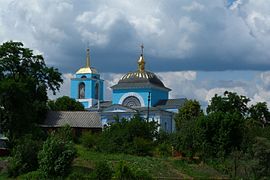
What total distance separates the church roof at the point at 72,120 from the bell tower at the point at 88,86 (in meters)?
37.1

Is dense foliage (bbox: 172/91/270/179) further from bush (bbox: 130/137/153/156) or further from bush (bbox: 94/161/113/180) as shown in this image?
bush (bbox: 94/161/113/180)

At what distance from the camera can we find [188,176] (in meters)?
46.0

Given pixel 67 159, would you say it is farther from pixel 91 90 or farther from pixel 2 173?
pixel 91 90

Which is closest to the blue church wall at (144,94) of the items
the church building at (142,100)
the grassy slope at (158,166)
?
the church building at (142,100)

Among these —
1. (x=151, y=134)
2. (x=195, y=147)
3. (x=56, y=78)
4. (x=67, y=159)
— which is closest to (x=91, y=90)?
(x=56, y=78)

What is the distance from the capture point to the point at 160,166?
48031mm

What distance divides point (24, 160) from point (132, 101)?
51964 millimetres

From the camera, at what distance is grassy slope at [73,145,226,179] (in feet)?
152

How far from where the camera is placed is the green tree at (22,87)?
61.3 m

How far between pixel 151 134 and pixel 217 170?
1204 cm

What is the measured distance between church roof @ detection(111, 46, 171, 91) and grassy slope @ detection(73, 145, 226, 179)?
44.4 meters

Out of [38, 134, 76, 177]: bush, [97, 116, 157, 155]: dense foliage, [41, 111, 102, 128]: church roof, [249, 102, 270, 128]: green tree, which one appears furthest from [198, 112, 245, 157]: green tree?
[249, 102, 270, 128]: green tree

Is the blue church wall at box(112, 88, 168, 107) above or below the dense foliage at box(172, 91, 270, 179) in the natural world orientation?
above

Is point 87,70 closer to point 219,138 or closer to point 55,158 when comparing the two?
point 219,138
